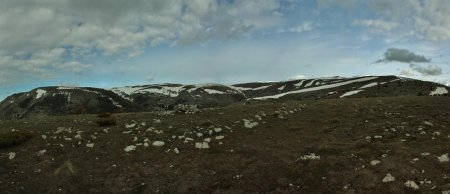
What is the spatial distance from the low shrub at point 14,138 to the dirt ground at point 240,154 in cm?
44

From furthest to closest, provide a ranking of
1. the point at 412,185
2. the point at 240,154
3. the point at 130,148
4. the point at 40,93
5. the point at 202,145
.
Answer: the point at 40,93 → the point at 202,145 → the point at 130,148 → the point at 240,154 → the point at 412,185

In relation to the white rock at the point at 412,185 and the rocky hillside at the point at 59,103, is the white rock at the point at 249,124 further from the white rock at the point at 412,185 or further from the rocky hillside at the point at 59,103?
the rocky hillside at the point at 59,103

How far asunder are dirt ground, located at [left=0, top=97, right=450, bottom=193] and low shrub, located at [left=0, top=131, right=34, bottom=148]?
17.2 inches

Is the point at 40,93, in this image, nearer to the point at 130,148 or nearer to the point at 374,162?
the point at 130,148

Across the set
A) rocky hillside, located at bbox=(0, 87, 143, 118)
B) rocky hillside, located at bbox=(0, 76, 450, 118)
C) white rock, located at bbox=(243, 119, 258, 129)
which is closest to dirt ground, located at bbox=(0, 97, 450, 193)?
white rock, located at bbox=(243, 119, 258, 129)

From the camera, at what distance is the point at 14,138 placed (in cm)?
2680

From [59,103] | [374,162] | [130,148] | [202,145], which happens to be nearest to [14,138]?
[130,148]

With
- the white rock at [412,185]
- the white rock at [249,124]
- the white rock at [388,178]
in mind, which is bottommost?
the white rock at [412,185]

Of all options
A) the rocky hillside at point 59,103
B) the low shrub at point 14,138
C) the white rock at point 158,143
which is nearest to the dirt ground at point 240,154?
the white rock at point 158,143

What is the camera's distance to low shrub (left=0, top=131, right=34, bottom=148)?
1033 inches

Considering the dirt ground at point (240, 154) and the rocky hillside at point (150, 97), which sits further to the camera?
the rocky hillside at point (150, 97)

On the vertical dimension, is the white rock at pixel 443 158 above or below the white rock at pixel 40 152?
below

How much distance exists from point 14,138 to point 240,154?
1408 centimetres

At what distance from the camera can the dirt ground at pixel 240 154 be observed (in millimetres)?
21125
